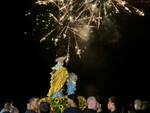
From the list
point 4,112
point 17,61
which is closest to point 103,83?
point 17,61

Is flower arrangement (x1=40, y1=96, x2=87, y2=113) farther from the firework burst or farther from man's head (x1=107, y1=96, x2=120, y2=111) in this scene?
the firework burst

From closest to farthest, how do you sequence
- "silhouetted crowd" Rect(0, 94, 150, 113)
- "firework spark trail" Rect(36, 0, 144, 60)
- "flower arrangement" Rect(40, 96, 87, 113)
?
"silhouetted crowd" Rect(0, 94, 150, 113) < "flower arrangement" Rect(40, 96, 87, 113) < "firework spark trail" Rect(36, 0, 144, 60)

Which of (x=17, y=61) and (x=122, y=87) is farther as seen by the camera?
(x=122, y=87)

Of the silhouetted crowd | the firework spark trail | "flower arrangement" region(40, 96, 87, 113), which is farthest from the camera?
the firework spark trail

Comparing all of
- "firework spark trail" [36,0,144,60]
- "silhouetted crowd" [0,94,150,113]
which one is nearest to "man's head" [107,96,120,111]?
"silhouetted crowd" [0,94,150,113]

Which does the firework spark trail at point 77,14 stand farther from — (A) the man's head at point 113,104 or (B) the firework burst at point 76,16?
(A) the man's head at point 113,104

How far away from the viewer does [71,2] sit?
1838 cm

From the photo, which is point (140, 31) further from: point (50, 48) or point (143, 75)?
point (50, 48)

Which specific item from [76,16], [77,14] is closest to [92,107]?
[77,14]

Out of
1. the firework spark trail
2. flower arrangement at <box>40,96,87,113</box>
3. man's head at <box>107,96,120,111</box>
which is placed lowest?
man's head at <box>107,96,120,111</box>

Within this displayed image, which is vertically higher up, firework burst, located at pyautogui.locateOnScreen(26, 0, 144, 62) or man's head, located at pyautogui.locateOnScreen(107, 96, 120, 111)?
firework burst, located at pyautogui.locateOnScreen(26, 0, 144, 62)

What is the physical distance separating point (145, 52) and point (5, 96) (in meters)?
6.49

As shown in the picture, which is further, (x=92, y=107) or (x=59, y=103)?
(x=59, y=103)

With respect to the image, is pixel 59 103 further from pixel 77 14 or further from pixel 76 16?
pixel 76 16
